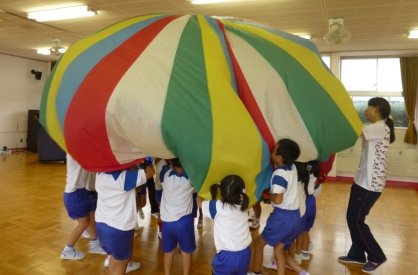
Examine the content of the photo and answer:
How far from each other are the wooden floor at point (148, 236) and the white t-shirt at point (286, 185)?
831mm

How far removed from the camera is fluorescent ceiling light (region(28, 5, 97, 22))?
4663mm

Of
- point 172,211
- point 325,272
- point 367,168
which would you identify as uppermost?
point 367,168

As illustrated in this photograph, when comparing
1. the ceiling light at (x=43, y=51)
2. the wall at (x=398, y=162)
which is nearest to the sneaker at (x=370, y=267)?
the wall at (x=398, y=162)

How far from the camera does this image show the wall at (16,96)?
9.15 m

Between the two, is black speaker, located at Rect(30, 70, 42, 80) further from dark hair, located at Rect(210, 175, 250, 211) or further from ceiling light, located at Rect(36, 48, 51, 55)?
dark hair, located at Rect(210, 175, 250, 211)

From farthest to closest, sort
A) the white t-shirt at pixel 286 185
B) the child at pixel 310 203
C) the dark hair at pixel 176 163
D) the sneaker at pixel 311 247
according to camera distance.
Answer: the sneaker at pixel 311 247
the child at pixel 310 203
the dark hair at pixel 176 163
the white t-shirt at pixel 286 185

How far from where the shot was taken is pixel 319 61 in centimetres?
248

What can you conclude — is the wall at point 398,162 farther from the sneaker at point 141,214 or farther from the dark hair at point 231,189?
the dark hair at point 231,189

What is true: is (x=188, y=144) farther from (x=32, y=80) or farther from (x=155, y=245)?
(x=32, y=80)

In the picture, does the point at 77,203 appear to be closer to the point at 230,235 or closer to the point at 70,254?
the point at 70,254

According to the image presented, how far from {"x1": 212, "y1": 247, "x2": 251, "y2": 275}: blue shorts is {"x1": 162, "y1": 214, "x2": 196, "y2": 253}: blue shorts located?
0.44 m

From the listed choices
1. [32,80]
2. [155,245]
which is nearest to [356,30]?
[155,245]

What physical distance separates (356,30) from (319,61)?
3.26 metres

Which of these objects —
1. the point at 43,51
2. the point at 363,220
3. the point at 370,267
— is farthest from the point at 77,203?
the point at 43,51
